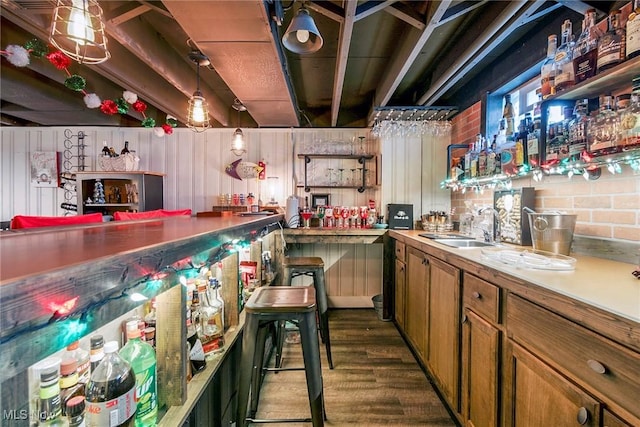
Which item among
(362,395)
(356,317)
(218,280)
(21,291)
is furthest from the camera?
(356,317)

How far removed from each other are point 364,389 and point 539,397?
1.32 m

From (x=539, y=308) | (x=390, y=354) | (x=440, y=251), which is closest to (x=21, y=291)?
(x=539, y=308)

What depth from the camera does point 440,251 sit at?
6.28 feet

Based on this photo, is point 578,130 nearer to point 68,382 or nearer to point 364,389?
point 364,389

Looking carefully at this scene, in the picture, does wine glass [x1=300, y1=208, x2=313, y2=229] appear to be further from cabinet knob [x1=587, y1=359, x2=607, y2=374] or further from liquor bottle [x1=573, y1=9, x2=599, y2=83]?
cabinet knob [x1=587, y1=359, x2=607, y2=374]

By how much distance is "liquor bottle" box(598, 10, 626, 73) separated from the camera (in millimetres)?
1248

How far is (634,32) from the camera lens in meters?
1.17

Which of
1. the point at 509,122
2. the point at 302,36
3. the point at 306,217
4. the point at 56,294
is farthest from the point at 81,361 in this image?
the point at 306,217

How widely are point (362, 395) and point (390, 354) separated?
2.03 ft

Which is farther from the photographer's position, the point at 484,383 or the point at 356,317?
the point at 356,317

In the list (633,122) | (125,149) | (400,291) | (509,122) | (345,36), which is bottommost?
(400,291)

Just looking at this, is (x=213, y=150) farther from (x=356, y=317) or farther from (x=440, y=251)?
(x=440, y=251)

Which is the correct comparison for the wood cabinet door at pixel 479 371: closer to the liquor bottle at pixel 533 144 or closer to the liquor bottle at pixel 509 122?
the liquor bottle at pixel 533 144

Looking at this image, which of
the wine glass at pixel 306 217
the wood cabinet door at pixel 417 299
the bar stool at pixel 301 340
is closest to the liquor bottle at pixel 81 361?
the bar stool at pixel 301 340
